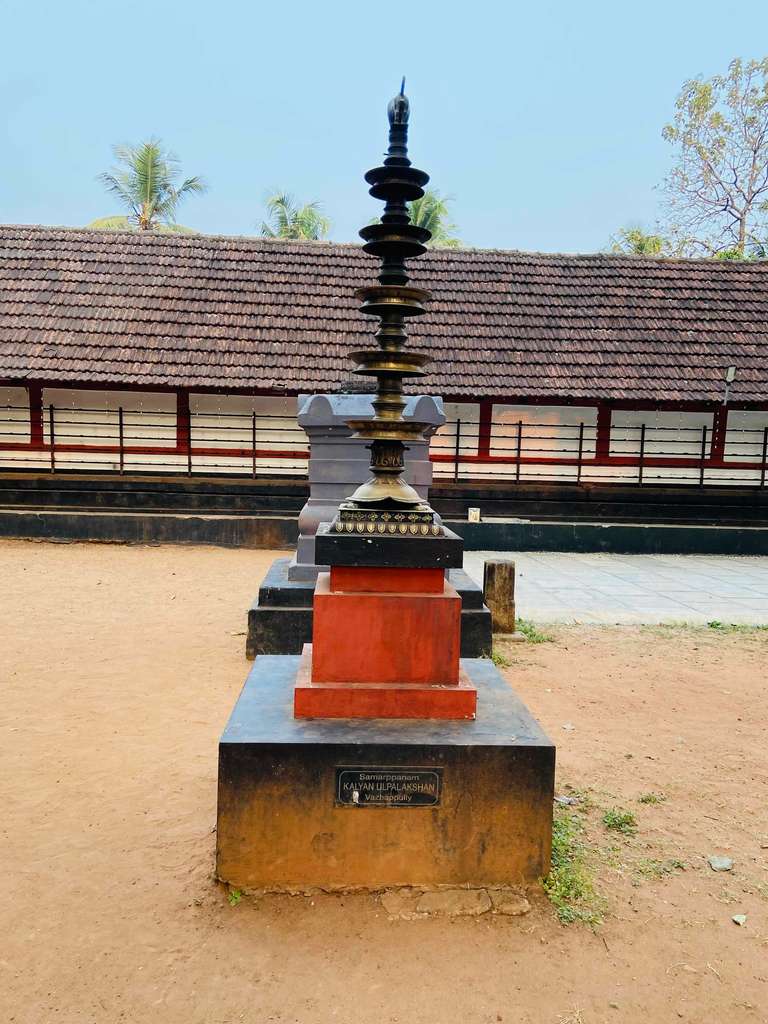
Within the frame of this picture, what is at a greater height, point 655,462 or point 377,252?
point 377,252

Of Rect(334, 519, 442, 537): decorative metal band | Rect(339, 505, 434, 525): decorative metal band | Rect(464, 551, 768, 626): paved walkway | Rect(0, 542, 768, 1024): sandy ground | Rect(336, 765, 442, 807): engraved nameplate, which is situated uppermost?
Rect(339, 505, 434, 525): decorative metal band

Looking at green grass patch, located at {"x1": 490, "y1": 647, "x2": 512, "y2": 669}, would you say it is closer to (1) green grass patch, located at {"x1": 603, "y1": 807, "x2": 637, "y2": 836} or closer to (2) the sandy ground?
(2) the sandy ground

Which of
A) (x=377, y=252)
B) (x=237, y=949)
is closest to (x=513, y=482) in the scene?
(x=377, y=252)

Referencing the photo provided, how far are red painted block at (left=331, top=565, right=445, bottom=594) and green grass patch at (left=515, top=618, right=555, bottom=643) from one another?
369 cm

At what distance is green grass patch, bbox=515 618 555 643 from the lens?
6547 millimetres

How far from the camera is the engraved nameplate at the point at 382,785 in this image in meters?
2.78

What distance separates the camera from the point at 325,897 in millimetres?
2766

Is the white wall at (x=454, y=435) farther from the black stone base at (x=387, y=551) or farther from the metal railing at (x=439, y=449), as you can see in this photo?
the black stone base at (x=387, y=551)

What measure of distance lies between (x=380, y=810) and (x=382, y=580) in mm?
851

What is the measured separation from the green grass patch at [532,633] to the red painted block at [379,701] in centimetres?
360

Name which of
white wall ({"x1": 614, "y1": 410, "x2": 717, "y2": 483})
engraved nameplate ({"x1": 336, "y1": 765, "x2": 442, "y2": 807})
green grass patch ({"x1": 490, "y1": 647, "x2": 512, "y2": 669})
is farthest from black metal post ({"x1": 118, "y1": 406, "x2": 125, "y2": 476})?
engraved nameplate ({"x1": 336, "y1": 765, "x2": 442, "y2": 807})

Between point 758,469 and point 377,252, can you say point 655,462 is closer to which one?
point 758,469

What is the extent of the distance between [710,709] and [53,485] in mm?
10563

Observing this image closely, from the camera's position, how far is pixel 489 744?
282 centimetres
